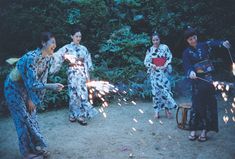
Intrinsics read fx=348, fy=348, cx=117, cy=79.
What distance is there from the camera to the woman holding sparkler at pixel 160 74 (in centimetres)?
958

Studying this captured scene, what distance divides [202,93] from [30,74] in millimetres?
3691

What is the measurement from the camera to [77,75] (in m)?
9.45

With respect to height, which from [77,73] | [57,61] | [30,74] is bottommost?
[77,73]

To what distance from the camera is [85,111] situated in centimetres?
955

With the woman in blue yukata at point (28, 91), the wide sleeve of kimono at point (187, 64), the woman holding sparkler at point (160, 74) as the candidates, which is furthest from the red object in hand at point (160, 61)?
the woman in blue yukata at point (28, 91)

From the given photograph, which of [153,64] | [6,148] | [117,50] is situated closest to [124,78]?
[117,50]

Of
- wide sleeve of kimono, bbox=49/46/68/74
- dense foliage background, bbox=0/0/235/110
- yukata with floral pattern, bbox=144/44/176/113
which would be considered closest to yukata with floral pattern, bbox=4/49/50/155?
wide sleeve of kimono, bbox=49/46/68/74

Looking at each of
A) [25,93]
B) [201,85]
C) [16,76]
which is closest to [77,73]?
[25,93]

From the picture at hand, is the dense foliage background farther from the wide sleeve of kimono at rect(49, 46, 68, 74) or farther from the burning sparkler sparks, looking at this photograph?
the burning sparkler sparks

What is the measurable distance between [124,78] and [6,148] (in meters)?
5.95

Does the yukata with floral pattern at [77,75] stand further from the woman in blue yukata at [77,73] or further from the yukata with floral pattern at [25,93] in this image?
the yukata with floral pattern at [25,93]

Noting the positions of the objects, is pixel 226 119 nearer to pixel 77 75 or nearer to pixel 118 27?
pixel 77 75

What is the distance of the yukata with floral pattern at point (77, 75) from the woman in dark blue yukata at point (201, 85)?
301 centimetres

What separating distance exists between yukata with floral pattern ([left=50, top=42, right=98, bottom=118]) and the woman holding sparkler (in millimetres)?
1778
